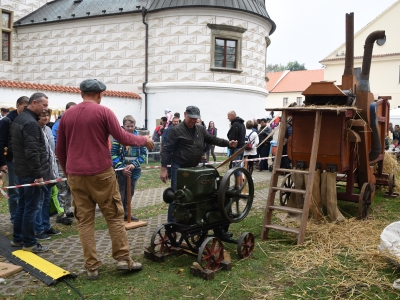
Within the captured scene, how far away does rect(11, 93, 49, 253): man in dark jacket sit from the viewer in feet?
16.3

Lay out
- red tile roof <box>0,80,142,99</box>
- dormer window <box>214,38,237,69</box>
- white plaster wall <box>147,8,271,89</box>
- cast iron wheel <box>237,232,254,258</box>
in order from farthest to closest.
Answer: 1. dormer window <box>214,38,237,69</box>
2. white plaster wall <box>147,8,271,89</box>
3. red tile roof <box>0,80,142,99</box>
4. cast iron wheel <box>237,232,254,258</box>

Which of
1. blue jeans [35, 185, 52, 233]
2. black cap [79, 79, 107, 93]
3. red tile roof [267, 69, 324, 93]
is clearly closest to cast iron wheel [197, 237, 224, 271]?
black cap [79, 79, 107, 93]

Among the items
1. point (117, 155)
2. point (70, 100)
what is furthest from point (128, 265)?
point (70, 100)

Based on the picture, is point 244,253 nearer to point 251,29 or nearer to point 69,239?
point 69,239

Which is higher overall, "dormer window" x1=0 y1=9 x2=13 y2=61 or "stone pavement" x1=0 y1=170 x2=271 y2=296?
"dormer window" x1=0 y1=9 x2=13 y2=61

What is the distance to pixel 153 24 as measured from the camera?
20344 mm

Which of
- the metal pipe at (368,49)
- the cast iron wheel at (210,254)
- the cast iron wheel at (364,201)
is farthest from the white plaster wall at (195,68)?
the cast iron wheel at (210,254)

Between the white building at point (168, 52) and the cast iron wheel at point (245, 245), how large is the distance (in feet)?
49.0

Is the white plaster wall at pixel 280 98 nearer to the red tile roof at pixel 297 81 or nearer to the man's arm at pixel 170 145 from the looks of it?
the red tile roof at pixel 297 81

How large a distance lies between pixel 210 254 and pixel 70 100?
13.9 meters

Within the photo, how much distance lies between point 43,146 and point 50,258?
1.42 metres

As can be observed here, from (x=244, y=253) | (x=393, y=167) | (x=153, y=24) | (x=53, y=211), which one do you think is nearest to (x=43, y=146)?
(x=53, y=211)

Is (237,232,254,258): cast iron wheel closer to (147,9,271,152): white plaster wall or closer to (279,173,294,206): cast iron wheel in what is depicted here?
(279,173,294,206): cast iron wheel

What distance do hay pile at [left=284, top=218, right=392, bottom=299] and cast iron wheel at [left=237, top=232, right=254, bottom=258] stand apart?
47cm
